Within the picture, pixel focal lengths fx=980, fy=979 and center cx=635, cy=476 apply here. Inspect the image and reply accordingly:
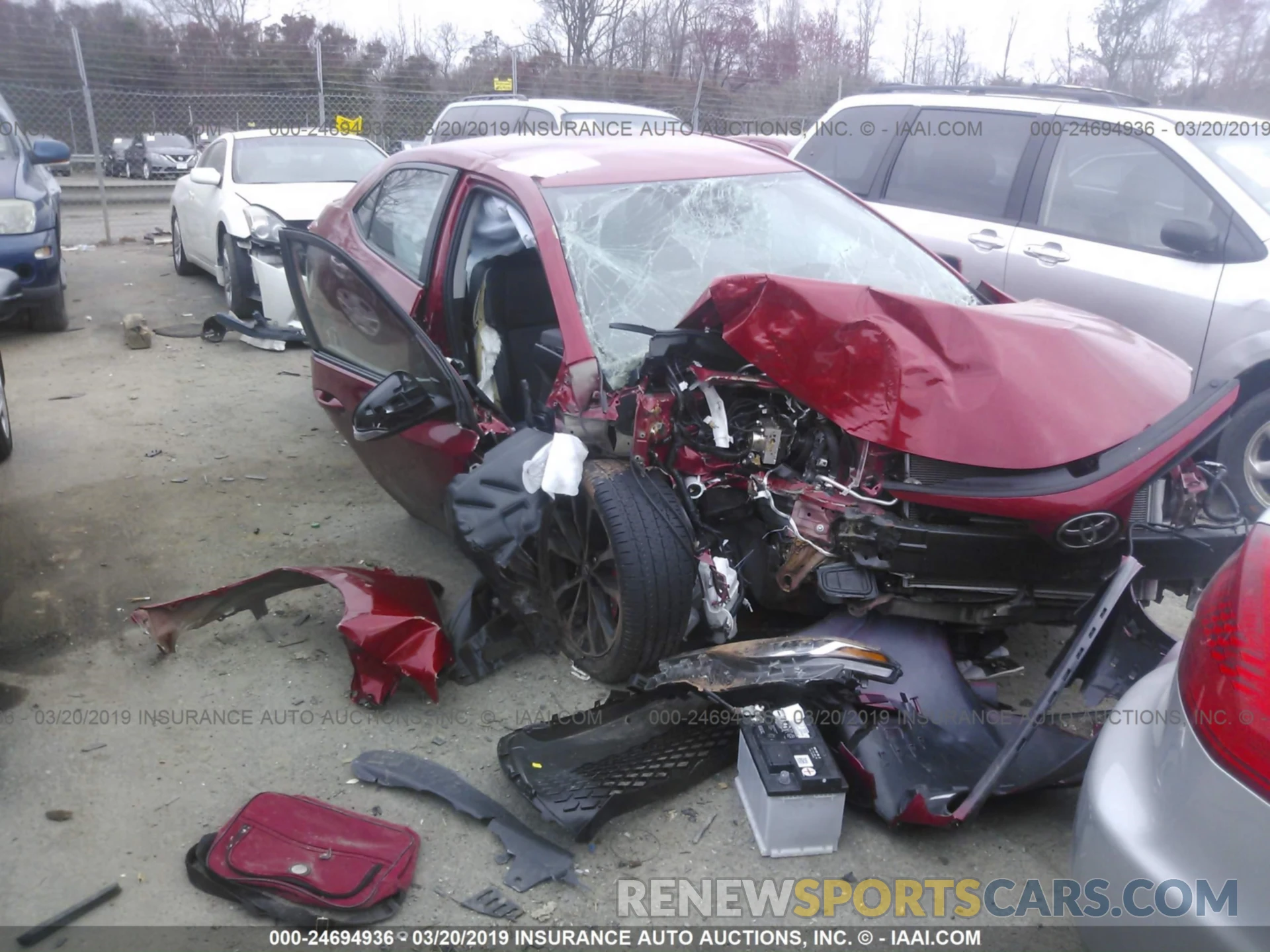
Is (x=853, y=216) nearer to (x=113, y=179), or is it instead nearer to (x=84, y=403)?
(x=84, y=403)

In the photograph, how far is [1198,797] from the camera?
158cm

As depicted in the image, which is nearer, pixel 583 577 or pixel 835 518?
pixel 835 518

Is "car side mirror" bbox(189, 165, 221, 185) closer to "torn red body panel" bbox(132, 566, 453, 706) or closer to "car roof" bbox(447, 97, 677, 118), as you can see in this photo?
"car roof" bbox(447, 97, 677, 118)

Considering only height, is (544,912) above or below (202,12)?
below

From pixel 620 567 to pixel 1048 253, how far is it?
3528 mm

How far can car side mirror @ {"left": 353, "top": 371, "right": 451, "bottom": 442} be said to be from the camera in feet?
11.3

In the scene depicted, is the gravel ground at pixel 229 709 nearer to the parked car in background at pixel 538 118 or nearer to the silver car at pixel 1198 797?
the silver car at pixel 1198 797

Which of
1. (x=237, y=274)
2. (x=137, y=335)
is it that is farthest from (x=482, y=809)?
(x=237, y=274)

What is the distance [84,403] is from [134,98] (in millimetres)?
15165

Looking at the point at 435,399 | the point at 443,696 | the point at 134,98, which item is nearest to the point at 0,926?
the point at 443,696

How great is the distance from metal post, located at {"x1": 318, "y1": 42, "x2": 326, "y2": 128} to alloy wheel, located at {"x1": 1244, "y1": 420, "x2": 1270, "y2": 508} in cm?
1465

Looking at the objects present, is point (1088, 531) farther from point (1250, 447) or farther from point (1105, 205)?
point (1105, 205)

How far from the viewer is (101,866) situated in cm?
257

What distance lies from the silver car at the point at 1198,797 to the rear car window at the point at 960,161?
430 centimetres
